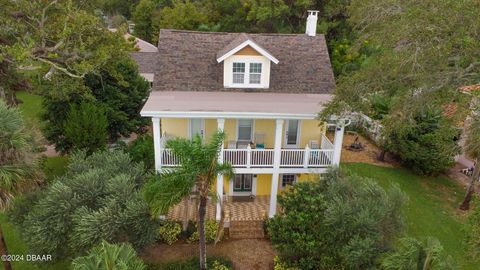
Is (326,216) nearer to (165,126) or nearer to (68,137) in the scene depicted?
(165,126)

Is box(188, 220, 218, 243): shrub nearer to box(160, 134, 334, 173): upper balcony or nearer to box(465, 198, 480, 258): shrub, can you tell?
box(160, 134, 334, 173): upper balcony

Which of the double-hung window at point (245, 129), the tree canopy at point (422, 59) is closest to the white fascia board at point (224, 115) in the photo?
the tree canopy at point (422, 59)

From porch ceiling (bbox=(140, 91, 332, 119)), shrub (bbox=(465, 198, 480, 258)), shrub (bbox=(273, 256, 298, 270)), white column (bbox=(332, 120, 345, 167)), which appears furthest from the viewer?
white column (bbox=(332, 120, 345, 167))

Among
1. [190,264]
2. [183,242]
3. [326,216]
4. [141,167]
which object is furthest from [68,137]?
[326,216]

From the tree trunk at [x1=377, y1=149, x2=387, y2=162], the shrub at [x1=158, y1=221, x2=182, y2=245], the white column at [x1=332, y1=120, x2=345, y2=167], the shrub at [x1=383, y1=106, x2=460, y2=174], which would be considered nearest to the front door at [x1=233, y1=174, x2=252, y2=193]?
the shrub at [x1=158, y1=221, x2=182, y2=245]

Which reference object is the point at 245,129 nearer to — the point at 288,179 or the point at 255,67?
the point at 255,67

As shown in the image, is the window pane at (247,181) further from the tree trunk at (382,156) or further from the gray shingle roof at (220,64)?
the tree trunk at (382,156)
